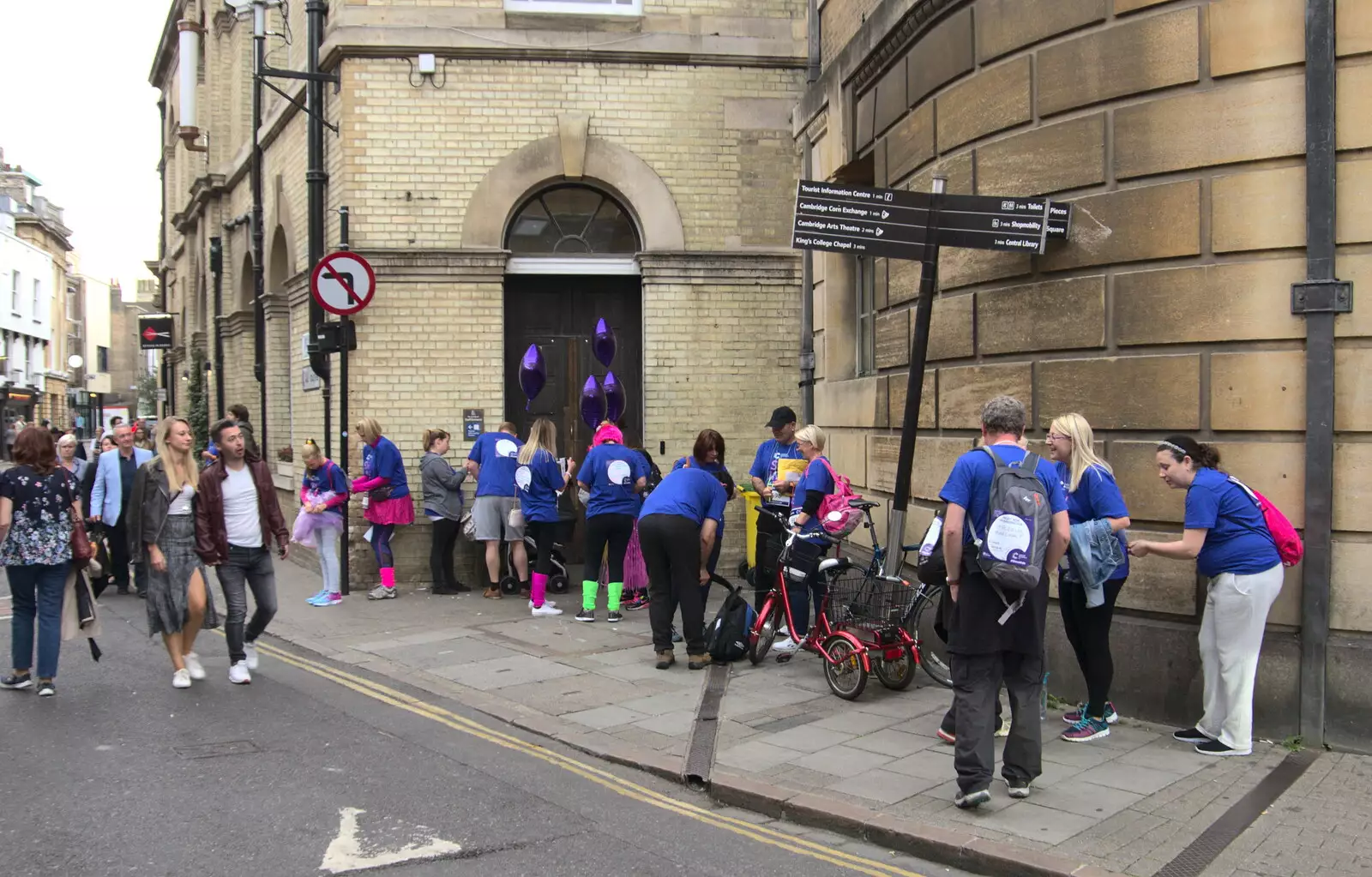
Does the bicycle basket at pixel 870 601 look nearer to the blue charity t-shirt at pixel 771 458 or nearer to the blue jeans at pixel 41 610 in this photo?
the blue charity t-shirt at pixel 771 458

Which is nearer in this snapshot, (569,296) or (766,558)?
(766,558)

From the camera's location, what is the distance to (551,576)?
11.6 meters

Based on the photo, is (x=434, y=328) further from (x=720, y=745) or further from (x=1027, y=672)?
(x=1027, y=672)

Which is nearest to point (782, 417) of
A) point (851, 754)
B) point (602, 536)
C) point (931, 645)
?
point (602, 536)

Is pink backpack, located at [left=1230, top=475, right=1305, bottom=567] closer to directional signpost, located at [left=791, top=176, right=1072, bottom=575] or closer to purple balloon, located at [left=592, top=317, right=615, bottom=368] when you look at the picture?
directional signpost, located at [left=791, top=176, right=1072, bottom=575]

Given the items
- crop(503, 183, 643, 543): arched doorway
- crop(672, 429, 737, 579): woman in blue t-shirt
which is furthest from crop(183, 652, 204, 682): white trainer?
crop(503, 183, 643, 543): arched doorway

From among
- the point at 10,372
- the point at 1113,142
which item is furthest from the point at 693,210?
the point at 10,372

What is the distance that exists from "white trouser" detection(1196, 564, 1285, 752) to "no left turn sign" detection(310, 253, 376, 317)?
26.5ft

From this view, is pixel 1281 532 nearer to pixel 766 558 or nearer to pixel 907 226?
pixel 907 226

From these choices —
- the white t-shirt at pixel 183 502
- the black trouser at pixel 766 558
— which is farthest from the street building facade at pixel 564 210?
the white t-shirt at pixel 183 502

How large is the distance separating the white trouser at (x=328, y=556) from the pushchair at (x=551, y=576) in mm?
1624

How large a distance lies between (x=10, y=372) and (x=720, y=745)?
59.5 metres

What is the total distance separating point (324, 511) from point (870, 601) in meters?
6.04

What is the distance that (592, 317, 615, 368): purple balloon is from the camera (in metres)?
11.5
